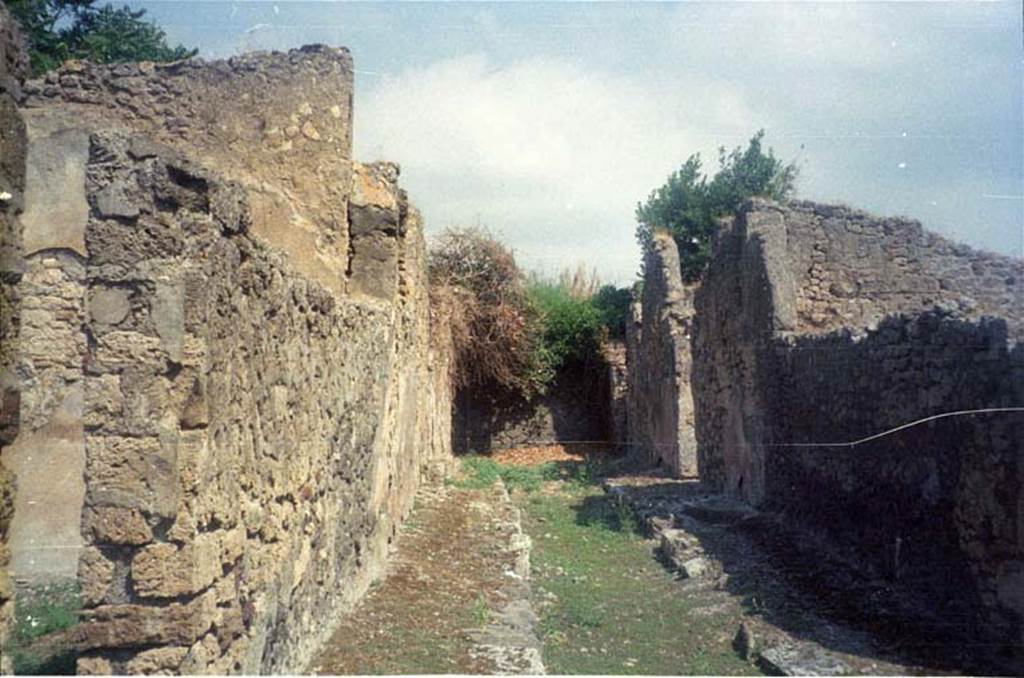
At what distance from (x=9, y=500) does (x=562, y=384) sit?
71.4 feet

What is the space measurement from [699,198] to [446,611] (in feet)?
60.4

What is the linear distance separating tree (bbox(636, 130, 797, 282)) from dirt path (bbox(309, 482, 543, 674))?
1458cm

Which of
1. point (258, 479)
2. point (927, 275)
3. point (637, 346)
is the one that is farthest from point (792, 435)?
point (637, 346)

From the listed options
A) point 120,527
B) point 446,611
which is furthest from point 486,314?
point 120,527

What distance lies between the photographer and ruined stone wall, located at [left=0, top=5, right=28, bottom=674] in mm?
2896

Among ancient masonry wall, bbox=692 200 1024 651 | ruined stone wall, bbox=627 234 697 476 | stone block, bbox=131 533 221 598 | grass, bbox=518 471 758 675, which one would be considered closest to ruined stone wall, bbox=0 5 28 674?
stone block, bbox=131 533 221 598

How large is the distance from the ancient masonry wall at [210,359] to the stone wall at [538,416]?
47.7ft

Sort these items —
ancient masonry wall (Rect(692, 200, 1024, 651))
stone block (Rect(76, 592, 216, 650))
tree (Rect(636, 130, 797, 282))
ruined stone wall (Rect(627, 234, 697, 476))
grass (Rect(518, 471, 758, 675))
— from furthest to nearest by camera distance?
tree (Rect(636, 130, 797, 282))
ruined stone wall (Rect(627, 234, 697, 476))
grass (Rect(518, 471, 758, 675))
ancient masonry wall (Rect(692, 200, 1024, 651))
stone block (Rect(76, 592, 216, 650))

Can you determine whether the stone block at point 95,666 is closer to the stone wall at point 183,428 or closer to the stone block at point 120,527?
the stone wall at point 183,428

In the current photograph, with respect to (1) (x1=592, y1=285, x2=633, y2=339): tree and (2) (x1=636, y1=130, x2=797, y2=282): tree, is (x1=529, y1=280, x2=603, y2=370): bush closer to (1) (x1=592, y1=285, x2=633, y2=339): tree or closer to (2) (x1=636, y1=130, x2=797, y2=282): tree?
(1) (x1=592, y1=285, x2=633, y2=339): tree

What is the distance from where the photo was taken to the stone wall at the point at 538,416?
23.7 metres

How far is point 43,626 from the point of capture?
192 inches

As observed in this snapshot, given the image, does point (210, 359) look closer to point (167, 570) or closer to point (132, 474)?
point (132, 474)

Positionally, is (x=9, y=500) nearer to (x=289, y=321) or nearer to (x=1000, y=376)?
(x=289, y=321)
